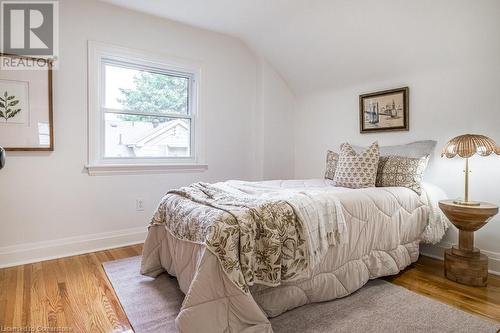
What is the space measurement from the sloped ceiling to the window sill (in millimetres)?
1676

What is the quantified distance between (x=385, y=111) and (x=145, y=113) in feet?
8.62

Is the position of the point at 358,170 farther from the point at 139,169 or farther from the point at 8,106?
the point at 8,106

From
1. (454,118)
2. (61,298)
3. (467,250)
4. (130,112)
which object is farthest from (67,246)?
(454,118)

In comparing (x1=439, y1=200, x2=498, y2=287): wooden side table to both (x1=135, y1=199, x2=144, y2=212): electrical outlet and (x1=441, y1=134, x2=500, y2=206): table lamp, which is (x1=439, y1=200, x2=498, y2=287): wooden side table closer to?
(x1=441, y1=134, x2=500, y2=206): table lamp

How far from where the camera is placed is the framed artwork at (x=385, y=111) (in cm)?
292

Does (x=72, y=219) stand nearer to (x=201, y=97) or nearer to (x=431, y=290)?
(x=201, y=97)

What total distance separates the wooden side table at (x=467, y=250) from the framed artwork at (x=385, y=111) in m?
1.07

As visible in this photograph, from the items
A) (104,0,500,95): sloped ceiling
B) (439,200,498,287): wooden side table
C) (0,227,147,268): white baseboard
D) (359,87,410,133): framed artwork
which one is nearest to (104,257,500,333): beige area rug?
(439,200,498,287): wooden side table

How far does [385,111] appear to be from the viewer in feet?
10.1

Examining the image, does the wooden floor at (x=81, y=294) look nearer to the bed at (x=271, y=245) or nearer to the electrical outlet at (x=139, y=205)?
the bed at (x=271, y=245)

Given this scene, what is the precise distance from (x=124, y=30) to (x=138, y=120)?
37.2 inches

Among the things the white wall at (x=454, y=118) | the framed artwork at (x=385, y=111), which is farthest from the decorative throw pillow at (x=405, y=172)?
the framed artwork at (x=385, y=111)

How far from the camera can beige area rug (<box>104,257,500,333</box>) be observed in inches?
61.9

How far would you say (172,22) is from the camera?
10.9 ft
